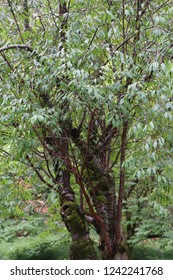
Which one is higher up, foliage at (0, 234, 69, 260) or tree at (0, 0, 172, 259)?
tree at (0, 0, 172, 259)

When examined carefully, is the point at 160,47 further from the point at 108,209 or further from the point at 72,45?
the point at 108,209

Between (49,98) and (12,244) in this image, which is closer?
(49,98)

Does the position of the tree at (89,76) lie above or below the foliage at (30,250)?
above

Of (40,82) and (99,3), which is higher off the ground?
(99,3)

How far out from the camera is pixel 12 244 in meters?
5.48

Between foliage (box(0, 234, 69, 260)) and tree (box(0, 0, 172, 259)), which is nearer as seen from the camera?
tree (box(0, 0, 172, 259))

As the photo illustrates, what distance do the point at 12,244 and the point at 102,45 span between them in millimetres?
4302

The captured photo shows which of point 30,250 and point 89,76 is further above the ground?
point 89,76

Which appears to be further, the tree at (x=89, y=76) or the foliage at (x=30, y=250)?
the foliage at (x=30, y=250)

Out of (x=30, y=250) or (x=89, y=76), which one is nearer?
Result: (x=89, y=76)
